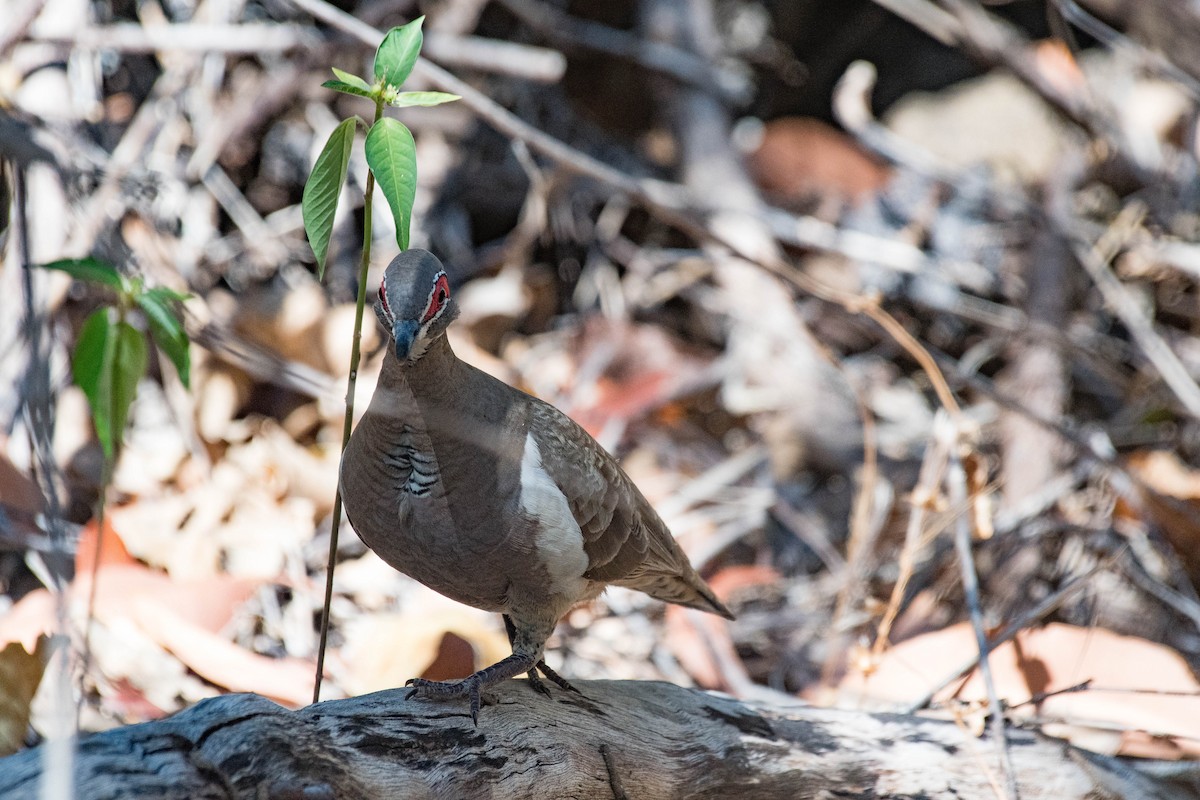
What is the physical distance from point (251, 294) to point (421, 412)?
9.02 ft

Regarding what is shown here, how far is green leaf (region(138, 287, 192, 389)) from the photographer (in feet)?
7.68

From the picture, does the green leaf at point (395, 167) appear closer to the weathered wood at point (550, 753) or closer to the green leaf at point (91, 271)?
the green leaf at point (91, 271)

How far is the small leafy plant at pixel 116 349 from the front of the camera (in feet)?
7.68

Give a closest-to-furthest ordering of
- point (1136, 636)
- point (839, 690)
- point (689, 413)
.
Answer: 1. point (839, 690)
2. point (1136, 636)
3. point (689, 413)

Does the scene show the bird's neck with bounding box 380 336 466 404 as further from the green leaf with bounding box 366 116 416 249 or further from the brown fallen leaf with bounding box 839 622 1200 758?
the brown fallen leaf with bounding box 839 622 1200 758

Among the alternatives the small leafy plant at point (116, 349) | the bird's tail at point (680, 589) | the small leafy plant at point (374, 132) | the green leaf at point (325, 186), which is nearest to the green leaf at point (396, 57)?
the small leafy plant at point (374, 132)

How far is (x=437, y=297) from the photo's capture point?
2332mm

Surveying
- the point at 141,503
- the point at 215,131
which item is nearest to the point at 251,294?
the point at 215,131

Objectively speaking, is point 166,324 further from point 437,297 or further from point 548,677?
point 548,677

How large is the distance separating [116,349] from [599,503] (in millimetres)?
1185

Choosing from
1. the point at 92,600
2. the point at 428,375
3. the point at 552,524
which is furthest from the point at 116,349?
the point at 552,524

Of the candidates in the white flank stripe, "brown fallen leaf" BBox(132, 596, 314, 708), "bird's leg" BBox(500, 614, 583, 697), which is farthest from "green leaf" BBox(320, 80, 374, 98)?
"brown fallen leaf" BBox(132, 596, 314, 708)

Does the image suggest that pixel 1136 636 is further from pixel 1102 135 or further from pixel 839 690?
pixel 1102 135

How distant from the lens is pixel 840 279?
19.3 feet
